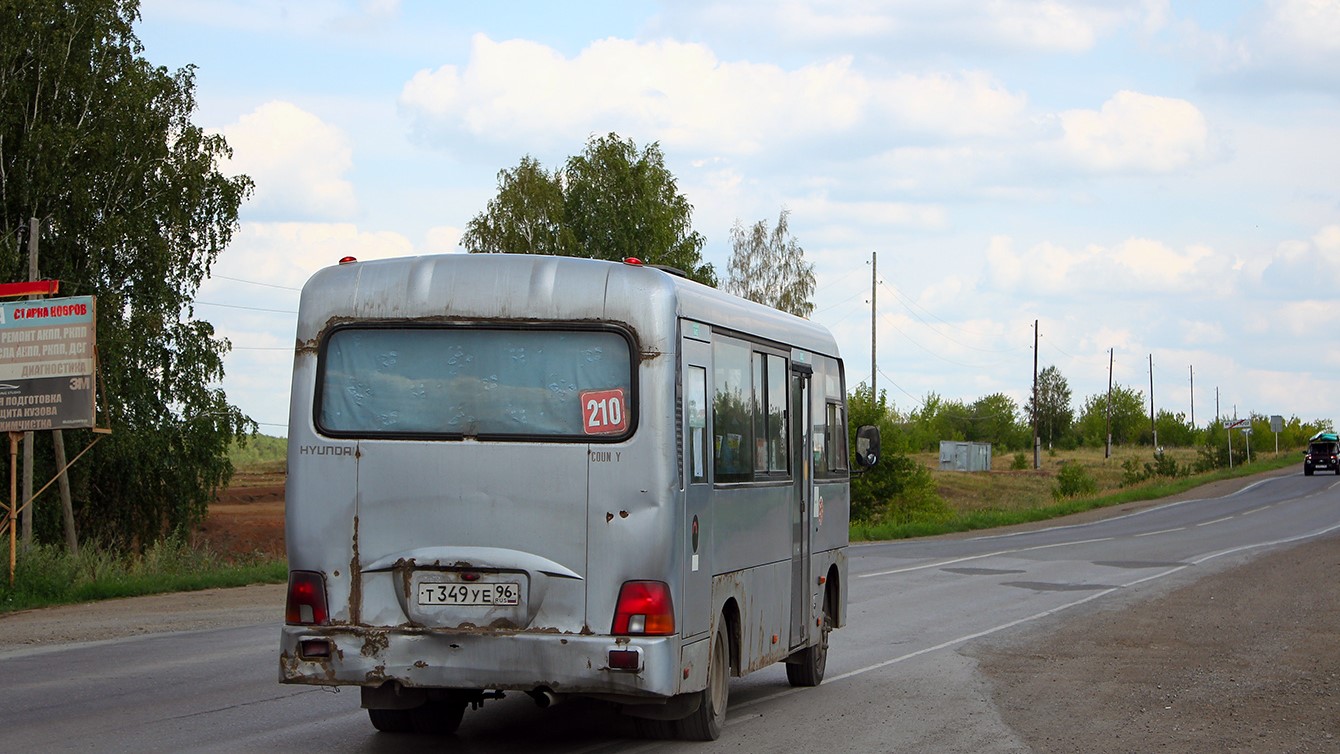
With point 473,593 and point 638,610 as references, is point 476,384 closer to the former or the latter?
point 473,593

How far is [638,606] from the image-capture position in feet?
26.8

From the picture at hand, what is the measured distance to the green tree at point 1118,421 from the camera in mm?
143375

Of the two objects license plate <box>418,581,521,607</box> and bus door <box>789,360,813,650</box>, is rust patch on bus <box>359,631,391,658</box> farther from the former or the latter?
bus door <box>789,360,813,650</box>

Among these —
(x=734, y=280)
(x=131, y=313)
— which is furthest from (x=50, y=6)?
(x=734, y=280)

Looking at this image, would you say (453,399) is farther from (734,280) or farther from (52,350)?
(734,280)

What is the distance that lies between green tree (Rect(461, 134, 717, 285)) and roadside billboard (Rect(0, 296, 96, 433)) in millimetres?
37841

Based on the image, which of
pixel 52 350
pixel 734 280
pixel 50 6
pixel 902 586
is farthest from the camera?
pixel 734 280

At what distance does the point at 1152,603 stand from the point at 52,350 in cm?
→ 1547

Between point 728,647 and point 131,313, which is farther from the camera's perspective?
point 131,313

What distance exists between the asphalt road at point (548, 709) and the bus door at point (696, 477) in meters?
1.05

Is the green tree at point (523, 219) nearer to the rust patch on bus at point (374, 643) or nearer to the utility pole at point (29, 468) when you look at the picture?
the utility pole at point (29, 468)

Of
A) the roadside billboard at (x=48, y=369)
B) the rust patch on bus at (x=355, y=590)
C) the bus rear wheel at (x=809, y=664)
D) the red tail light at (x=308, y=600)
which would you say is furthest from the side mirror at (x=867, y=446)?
the roadside billboard at (x=48, y=369)

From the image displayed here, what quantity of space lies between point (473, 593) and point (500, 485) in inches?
23.4

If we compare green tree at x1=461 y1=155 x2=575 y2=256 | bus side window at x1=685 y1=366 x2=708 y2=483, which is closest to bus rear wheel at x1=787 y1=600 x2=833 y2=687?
bus side window at x1=685 y1=366 x2=708 y2=483
